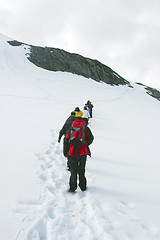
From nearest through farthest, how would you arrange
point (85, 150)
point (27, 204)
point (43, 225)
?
point (43, 225)
point (27, 204)
point (85, 150)

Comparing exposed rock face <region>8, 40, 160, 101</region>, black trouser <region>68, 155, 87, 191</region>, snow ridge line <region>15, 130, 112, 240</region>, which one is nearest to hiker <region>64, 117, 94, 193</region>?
black trouser <region>68, 155, 87, 191</region>

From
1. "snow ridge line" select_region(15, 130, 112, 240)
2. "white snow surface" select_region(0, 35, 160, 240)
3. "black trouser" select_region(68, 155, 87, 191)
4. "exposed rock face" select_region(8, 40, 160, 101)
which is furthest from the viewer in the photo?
"exposed rock face" select_region(8, 40, 160, 101)

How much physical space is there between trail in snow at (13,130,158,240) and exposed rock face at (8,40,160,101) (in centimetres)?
3684

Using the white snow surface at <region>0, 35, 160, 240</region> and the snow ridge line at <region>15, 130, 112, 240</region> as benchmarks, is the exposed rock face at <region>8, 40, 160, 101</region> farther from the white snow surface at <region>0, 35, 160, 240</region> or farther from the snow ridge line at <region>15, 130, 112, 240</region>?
the snow ridge line at <region>15, 130, 112, 240</region>

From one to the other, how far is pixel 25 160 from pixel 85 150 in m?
2.30

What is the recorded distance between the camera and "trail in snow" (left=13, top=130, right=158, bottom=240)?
10.1ft

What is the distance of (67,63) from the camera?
149 feet

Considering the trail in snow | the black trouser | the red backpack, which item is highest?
the red backpack

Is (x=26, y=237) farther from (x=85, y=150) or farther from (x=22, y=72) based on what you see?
(x=22, y=72)

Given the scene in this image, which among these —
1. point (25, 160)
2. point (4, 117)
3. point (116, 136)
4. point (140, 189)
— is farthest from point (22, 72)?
point (140, 189)

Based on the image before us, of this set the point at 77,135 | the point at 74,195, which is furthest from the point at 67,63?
the point at 74,195

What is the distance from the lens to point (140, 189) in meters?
4.76

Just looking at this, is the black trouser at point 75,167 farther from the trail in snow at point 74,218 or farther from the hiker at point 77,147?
the trail in snow at point 74,218

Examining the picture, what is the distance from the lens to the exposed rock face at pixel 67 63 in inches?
1593
